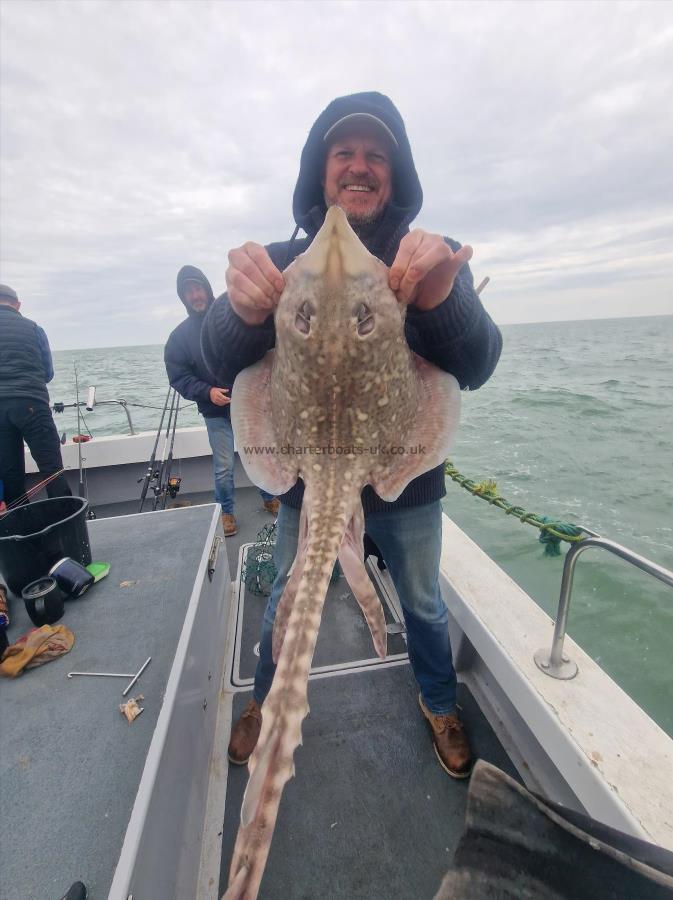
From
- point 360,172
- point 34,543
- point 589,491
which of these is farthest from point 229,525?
point 589,491

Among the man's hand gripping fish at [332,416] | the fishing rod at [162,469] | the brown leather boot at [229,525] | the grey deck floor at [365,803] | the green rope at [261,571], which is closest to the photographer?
the man's hand gripping fish at [332,416]

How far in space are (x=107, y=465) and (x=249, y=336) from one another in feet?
21.0

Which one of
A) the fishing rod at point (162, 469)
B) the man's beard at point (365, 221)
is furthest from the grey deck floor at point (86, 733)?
the fishing rod at point (162, 469)

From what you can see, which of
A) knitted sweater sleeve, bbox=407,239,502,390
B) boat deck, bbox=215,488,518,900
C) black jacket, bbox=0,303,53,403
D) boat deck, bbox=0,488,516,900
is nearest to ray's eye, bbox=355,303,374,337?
knitted sweater sleeve, bbox=407,239,502,390

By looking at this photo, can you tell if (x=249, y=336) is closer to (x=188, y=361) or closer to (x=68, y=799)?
(x=68, y=799)

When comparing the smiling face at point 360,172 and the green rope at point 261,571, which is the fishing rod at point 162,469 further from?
the smiling face at point 360,172

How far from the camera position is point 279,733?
1.11 meters

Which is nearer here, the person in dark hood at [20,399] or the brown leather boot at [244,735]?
the brown leather boot at [244,735]

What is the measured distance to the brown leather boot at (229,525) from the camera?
5.81 m

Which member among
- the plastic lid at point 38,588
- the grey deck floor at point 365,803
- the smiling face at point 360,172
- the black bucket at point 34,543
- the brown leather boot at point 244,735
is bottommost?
the grey deck floor at point 365,803

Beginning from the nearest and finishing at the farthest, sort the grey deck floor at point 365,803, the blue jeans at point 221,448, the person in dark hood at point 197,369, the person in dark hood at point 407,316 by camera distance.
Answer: the person in dark hood at point 407,316 → the grey deck floor at point 365,803 → the person in dark hood at point 197,369 → the blue jeans at point 221,448

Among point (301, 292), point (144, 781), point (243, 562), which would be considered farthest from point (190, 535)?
point (301, 292)

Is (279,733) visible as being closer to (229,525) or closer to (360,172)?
(360,172)

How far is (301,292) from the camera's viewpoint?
1.49m
